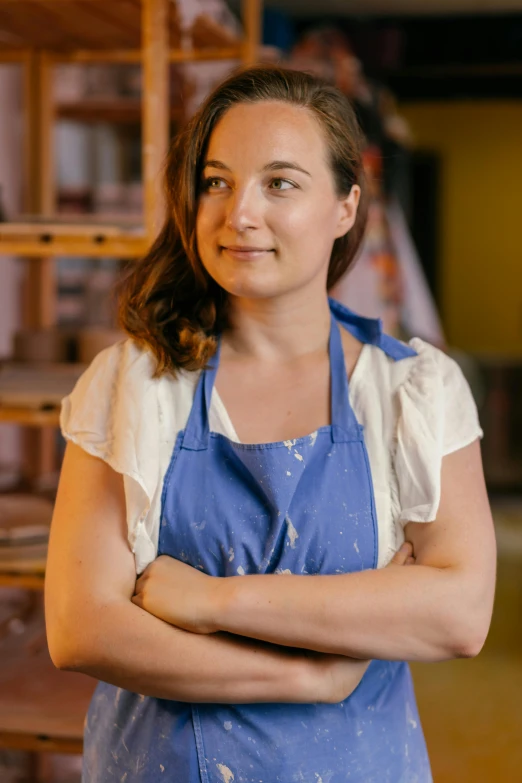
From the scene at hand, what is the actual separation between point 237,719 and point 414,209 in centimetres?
688

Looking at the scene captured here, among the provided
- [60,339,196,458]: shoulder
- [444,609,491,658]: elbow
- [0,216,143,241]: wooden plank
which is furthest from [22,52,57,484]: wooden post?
[444,609,491,658]: elbow

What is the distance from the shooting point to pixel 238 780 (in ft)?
4.27

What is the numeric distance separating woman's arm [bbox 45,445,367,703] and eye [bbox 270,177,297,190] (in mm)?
478

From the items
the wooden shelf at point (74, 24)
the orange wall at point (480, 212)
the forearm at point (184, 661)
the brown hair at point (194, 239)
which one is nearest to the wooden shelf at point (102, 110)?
the wooden shelf at point (74, 24)

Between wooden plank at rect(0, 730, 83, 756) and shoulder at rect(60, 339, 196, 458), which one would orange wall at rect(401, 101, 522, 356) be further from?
shoulder at rect(60, 339, 196, 458)

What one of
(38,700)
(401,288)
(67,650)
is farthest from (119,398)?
(401,288)

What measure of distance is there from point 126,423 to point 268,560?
11.3 inches

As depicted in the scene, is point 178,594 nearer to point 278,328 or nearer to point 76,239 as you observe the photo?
point 278,328

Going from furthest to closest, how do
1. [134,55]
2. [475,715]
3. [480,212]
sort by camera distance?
[480,212] → [475,715] → [134,55]

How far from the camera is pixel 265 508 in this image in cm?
135

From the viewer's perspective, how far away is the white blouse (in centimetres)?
133

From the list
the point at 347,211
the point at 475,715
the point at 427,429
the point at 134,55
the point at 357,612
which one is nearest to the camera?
the point at 357,612

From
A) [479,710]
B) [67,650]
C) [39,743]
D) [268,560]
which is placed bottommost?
[479,710]

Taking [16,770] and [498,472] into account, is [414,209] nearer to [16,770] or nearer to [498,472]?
[498,472]
